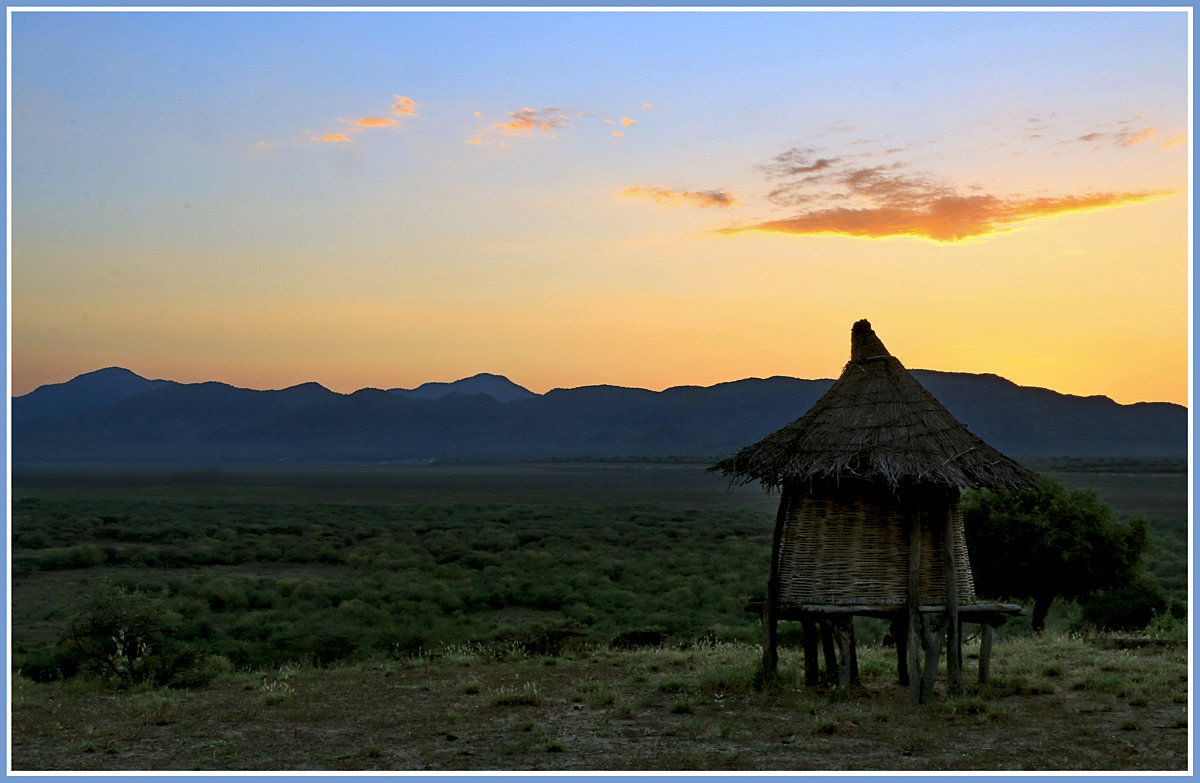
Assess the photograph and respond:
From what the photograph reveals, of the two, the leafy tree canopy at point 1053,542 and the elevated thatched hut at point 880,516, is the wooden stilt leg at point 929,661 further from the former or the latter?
the leafy tree canopy at point 1053,542

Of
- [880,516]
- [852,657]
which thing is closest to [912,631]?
[852,657]

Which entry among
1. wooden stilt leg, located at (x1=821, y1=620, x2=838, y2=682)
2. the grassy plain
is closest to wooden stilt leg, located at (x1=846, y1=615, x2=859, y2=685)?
the grassy plain

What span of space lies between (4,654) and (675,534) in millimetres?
46910

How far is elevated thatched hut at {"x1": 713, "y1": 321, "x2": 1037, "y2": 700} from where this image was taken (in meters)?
13.0

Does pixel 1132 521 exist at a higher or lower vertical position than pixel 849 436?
lower

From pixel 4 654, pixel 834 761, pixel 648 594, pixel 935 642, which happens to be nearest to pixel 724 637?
pixel 648 594

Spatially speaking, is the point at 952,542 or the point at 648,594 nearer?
the point at 952,542

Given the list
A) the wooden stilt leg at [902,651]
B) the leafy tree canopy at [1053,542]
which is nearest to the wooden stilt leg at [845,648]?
the wooden stilt leg at [902,651]

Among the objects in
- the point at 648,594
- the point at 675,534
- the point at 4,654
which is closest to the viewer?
the point at 4,654

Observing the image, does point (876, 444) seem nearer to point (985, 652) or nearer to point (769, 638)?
point (769, 638)

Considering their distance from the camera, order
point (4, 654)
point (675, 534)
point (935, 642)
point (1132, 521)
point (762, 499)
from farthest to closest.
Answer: point (762, 499) → point (675, 534) → point (1132, 521) → point (935, 642) → point (4, 654)

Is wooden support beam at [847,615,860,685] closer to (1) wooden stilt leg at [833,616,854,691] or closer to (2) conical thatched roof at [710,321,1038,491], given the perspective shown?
(1) wooden stilt leg at [833,616,854,691]

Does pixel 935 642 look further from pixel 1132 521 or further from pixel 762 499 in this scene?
pixel 762 499

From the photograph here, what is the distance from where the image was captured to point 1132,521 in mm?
23031
